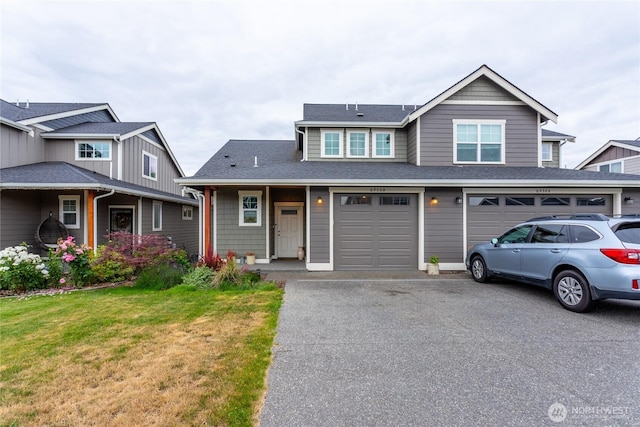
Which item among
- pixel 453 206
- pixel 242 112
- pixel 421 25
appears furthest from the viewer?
pixel 242 112

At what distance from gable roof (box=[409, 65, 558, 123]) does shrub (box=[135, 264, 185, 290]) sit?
29.8ft

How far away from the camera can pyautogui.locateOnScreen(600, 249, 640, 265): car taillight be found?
4051 mm

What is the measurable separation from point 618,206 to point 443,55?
33.0ft

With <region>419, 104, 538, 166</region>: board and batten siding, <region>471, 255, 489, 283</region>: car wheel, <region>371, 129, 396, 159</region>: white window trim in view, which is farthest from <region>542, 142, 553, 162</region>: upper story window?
<region>471, 255, 489, 283</region>: car wheel

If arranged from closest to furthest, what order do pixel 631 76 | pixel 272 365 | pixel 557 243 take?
pixel 272 365
pixel 557 243
pixel 631 76

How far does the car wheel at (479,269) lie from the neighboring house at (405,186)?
125 centimetres

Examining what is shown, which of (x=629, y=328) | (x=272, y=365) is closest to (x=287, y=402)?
(x=272, y=365)

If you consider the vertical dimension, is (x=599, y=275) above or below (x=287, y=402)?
above

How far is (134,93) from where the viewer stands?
18.8 m

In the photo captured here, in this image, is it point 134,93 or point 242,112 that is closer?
point 134,93

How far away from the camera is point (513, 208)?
825 centimetres

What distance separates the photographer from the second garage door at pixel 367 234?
826 cm

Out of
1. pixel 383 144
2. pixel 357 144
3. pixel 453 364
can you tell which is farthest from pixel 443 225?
pixel 453 364

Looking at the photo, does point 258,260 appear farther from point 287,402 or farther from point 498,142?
point 498,142
